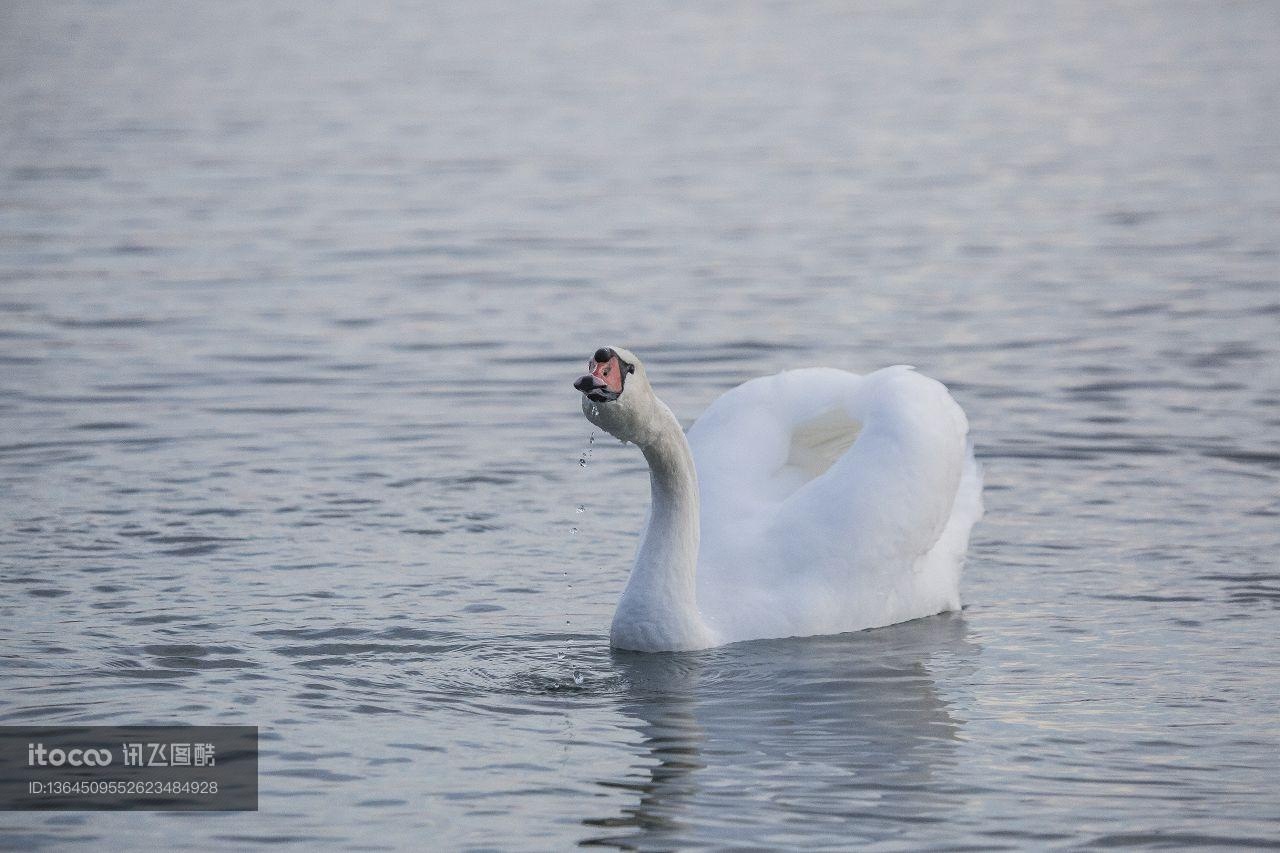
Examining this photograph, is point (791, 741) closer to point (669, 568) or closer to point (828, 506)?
point (669, 568)

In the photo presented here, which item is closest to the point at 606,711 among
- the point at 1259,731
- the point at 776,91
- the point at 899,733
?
the point at 899,733

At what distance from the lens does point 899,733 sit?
28.9 feet

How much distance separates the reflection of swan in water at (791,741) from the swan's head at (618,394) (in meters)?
1.21

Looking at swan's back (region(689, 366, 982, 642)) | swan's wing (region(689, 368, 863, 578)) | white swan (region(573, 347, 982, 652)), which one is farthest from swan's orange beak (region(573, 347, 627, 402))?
swan's wing (region(689, 368, 863, 578))

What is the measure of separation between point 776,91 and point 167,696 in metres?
23.9

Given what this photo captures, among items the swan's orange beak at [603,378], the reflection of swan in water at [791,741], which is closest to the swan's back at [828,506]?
the reflection of swan in water at [791,741]

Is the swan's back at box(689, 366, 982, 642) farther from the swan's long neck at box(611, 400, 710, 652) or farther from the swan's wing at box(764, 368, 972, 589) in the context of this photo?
the swan's long neck at box(611, 400, 710, 652)

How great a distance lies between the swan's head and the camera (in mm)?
8414

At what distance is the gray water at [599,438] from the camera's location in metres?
→ 8.31

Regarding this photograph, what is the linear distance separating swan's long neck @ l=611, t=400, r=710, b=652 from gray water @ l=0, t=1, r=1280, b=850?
15 centimetres

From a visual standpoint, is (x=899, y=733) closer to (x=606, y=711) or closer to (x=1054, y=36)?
(x=606, y=711)

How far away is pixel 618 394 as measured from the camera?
8594mm

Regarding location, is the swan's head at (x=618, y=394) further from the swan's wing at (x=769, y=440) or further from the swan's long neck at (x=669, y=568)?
the swan's wing at (x=769, y=440)

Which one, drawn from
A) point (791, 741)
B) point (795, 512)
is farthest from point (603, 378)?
point (795, 512)
